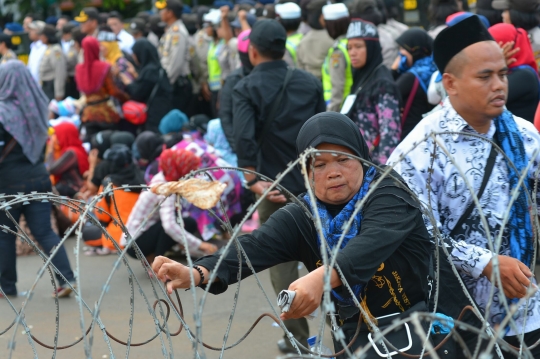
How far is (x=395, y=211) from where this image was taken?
2.46 meters

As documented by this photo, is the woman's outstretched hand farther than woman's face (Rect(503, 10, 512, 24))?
No

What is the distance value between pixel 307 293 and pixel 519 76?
10.1 ft

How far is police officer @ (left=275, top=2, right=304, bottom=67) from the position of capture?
7.80 meters

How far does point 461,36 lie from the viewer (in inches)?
117

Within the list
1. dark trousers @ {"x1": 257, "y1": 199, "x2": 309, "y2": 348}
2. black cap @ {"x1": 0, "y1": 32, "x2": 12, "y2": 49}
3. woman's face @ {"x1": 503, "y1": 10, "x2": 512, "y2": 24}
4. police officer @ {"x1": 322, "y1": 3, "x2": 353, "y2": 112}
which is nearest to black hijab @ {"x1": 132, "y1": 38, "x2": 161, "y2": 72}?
black cap @ {"x1": 0, "y1": 32, "x2": 12, "y2": 49}

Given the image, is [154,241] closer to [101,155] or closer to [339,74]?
[339,74]

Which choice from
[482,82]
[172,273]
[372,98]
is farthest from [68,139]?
[172,273]

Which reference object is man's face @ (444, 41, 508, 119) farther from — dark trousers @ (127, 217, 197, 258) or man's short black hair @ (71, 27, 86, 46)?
man's short black hair @ (71, 27, 86, 46)

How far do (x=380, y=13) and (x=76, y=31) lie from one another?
5.81 m

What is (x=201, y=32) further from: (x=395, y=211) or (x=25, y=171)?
(x=395, y=211)

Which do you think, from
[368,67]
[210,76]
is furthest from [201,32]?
[368,67]

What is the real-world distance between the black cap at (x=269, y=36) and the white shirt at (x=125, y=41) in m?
6.75

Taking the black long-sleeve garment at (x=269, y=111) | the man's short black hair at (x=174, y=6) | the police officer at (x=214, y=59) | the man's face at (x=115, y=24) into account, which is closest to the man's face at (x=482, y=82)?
the black long-sleeve garment at (x=269, y=111)

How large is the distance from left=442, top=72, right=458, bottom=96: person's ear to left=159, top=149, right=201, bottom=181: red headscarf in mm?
3476
